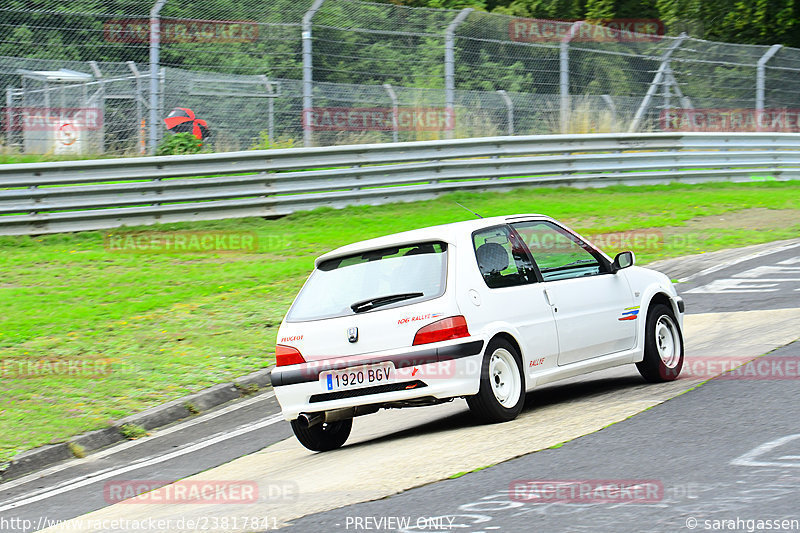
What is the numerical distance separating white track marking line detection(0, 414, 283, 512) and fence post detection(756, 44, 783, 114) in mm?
21172

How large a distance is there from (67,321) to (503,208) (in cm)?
945

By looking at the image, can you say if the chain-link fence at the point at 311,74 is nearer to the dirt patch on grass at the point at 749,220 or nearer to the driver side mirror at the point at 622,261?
the dirt patch on grass at the point at 749,220

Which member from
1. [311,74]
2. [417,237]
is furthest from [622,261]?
[311,74]

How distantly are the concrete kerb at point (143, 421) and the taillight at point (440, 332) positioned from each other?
10.0 feet

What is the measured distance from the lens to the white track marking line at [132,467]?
7.06 m

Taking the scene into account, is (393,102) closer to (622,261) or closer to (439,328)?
(622,261)

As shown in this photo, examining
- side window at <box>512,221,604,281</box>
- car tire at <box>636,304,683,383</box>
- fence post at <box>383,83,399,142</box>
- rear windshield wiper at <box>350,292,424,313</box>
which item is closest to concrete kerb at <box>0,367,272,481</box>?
rear windshield wiper at <box>350,292,424,313</box>

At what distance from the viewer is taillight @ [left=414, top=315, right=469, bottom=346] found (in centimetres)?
689

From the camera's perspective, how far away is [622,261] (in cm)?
830

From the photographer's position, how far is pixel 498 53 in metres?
21.1

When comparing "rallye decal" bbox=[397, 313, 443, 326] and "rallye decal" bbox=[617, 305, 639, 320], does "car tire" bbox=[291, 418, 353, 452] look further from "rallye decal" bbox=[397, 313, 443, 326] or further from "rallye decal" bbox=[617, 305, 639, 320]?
"rallye decal" bbox=[617, 305, 639, 320]

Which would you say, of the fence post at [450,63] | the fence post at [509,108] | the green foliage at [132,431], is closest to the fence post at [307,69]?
the fence post at [450,63]

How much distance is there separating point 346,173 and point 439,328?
1192 centimetres

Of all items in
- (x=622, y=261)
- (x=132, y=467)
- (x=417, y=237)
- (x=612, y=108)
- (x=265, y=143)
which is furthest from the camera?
(x=612, y=108)
